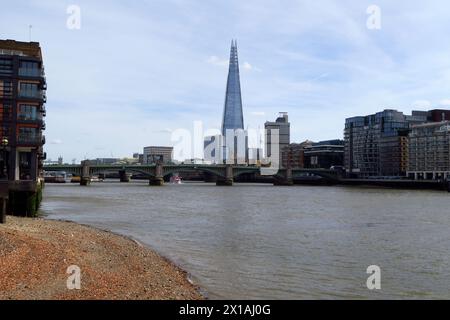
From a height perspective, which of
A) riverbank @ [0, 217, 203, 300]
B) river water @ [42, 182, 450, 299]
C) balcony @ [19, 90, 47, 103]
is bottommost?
river water @ [42, 182, 450, 299]

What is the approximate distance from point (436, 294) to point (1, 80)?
202 ft

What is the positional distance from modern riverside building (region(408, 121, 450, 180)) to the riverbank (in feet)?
507

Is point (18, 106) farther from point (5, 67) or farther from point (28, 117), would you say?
point (5, 67)

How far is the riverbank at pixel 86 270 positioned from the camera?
48.1 ft

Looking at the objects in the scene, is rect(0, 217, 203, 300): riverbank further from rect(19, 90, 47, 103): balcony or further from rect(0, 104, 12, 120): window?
A: rect(19, 90, 47, 103): balcony

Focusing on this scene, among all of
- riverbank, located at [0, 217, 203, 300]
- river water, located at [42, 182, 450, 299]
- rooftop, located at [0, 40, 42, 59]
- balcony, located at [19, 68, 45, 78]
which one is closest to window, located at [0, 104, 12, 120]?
balcony, located at [19, 68, 45, 78]

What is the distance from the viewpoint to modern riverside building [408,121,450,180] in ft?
546

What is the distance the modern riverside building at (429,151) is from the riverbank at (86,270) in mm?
154481

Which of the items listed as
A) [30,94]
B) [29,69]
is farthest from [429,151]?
[29,69]

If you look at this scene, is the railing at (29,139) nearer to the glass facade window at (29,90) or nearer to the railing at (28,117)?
the railing at (28,117)

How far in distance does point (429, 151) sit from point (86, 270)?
170 meters
